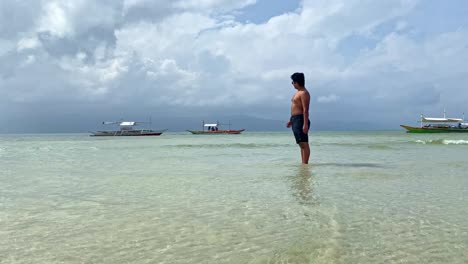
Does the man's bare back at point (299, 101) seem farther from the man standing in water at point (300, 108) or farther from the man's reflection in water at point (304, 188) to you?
the man's reflection in water at point (304, 188)

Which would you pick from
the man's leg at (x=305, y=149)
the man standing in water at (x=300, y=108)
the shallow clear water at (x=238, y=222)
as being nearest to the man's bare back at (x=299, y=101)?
the man standing in water at (x=300, y=108)

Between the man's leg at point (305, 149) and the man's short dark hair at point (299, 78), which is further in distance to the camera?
the man's leg at point (305, 149)

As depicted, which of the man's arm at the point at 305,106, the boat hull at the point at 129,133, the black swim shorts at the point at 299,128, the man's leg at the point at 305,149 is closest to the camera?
the man's arm at the point at 305,106

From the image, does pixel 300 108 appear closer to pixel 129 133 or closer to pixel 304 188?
pixel 304 188

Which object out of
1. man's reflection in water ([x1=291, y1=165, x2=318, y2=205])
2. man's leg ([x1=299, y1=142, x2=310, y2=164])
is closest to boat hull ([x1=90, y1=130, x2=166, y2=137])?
man's leg ([x1=299, y1=142, x2=310, y2=164])

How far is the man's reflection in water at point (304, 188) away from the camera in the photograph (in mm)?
4797

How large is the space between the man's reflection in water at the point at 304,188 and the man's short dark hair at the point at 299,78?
252 centimetres

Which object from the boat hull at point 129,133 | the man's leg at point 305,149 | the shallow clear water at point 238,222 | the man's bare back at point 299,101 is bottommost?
the shallow clear water at point 238,222

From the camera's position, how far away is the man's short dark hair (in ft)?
30.5

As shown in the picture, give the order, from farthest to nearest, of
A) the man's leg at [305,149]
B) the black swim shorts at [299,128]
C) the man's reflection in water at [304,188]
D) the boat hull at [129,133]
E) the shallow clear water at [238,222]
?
1. the boat hull at [129,133]
2. the man's leg at [305,149]
3. the black swim shorts at [299,128]
4. the man's reflection in water at [304,188]
5. the shallow clear water at [238,222]

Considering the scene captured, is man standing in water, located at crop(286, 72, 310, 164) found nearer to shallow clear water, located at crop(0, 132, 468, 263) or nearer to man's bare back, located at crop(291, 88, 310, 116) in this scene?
man's bare back, located at crop(291, 88, 310, 116)

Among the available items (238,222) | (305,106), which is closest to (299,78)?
(305,106)

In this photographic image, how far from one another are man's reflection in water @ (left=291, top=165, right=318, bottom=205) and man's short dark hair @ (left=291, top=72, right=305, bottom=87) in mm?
2515

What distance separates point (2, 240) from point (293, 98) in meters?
7.44
